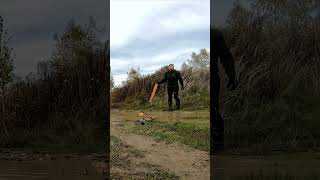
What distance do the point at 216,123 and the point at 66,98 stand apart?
1.87 meters

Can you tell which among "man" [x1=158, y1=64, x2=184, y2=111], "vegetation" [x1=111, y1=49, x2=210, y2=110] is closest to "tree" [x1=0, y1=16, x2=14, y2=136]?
"vegetation" [x1=111, y1=49, x2=210, y2=110]

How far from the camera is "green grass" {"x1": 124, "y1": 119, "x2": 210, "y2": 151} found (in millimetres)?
6152

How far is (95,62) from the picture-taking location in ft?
21.1

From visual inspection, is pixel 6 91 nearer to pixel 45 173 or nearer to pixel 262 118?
pixel 45 173

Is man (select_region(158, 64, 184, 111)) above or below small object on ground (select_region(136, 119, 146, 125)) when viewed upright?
above

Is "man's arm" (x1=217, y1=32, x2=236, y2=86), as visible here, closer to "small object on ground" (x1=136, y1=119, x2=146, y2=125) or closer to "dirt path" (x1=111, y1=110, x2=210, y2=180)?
"dirt path" (x1=111, y1=110, x2=210, y2=180)

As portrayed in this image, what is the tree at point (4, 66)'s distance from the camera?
649cm

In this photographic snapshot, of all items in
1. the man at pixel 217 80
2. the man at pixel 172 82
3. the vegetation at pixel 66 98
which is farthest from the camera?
the vegetation at pixel 66 98

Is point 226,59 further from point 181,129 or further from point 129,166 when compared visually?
point 129,166

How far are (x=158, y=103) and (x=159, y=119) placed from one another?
197 mm

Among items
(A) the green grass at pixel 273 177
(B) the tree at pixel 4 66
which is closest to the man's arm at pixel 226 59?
(A) the green grass at pixel 273 177

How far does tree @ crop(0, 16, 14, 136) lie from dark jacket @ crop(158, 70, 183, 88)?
1908 millimetres

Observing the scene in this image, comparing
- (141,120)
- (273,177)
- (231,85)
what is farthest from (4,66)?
(273,177)

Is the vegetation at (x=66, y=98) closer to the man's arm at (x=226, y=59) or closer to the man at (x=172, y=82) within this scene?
the man at (x=172, y=82)
